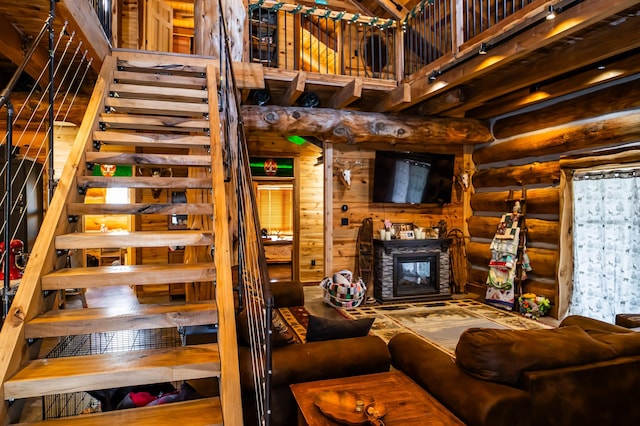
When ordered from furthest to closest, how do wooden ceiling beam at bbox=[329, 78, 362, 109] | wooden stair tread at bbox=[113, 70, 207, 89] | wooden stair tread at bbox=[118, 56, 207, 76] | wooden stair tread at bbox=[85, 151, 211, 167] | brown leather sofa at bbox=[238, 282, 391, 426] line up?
wooden ceiling beam at bbox=[329, 78, 362, 109] → wooden stair tread at bbox=[118, 56, 207, 76] → wooden stair tread at bbox=[113, 70, 207, 89] → wooden stair tread at bbox=[85, 151, 211, 167] → brown leather sofa at bbox=[238, 282, 391, 426]

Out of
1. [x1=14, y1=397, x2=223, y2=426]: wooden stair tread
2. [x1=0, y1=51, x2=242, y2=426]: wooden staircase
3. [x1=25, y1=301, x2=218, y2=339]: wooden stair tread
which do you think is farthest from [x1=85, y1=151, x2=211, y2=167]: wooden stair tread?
[x1=14, y1=397, x2=223, y2=426]: wooden stair tread

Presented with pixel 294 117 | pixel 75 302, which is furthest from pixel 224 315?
pixel 75 302

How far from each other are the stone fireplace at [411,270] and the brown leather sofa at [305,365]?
3360 mm

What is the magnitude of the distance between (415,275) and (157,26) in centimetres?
566

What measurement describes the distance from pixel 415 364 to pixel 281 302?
225 cm

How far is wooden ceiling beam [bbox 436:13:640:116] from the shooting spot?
3.11m

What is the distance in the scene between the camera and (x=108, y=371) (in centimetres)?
178

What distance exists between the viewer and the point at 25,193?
17.1 feet

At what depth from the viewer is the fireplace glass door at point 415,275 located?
572cm

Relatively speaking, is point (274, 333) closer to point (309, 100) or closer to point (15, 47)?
point (15, 47)

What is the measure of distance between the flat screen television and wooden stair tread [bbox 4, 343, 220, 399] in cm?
429

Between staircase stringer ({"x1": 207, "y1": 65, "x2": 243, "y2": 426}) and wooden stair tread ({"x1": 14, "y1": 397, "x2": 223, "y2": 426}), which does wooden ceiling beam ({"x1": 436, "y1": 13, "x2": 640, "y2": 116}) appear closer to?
staircase stringer ({"x1": 207, "y1": 65, "x2": 243, "y2": 426})

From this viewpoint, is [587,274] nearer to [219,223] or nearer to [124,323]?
[219,223]

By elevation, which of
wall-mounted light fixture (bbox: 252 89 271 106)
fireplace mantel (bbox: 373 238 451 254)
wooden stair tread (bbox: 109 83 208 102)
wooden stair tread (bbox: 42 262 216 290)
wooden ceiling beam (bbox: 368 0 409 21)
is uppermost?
wooden ceiling beam (bbox: 368 0 409 21)
